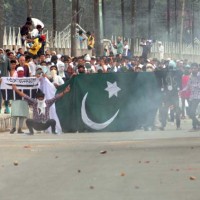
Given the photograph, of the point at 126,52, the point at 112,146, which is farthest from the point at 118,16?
the point at 112,146

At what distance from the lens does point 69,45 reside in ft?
187

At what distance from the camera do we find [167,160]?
55.3 ft

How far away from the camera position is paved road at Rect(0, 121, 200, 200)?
12906mm

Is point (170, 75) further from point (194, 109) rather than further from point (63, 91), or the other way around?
point (63, 91)

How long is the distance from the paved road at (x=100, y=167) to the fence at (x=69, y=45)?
2155 centimetres

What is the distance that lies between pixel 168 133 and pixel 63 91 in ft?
9.83

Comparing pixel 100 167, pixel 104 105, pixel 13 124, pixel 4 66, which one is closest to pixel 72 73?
pixel 4 66

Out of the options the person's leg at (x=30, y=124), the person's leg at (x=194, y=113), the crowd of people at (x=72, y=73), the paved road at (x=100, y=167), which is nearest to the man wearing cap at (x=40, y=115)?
the person's leg at (x=30, y=124)

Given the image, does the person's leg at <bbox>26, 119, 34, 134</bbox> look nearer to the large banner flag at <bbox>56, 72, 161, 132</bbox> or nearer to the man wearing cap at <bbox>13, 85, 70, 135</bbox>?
the man wearing cap at <bbox>13, 85, 70, 135</bbox>

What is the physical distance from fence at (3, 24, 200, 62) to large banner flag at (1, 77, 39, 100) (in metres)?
16.5

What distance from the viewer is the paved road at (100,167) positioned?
508 inches

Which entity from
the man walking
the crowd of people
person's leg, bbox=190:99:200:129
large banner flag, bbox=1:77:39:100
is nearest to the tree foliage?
the crowd of people

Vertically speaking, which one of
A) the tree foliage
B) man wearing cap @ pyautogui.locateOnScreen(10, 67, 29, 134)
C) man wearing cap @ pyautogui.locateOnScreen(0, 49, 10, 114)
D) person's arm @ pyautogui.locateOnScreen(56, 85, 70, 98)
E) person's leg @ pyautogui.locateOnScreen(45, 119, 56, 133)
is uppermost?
the tree foliage

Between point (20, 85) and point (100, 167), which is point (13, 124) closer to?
point (20, 85)
